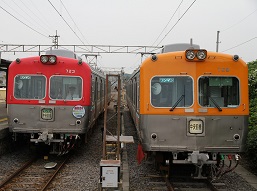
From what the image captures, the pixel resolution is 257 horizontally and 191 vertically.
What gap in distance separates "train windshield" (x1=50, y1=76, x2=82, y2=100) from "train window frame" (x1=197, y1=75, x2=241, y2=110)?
379cm

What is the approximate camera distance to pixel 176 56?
22.4 ft

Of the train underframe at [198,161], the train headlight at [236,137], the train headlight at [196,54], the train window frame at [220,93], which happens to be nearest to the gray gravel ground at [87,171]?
the train underframe at [198,161]

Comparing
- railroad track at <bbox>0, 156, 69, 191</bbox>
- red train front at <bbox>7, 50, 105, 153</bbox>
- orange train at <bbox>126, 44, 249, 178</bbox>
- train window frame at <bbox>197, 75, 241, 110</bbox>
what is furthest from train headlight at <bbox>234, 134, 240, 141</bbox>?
red train front at <bbox>7, 50, 105, 153</bbox>

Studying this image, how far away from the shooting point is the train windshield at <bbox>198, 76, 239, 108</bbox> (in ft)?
22.1

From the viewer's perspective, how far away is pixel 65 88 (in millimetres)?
9164

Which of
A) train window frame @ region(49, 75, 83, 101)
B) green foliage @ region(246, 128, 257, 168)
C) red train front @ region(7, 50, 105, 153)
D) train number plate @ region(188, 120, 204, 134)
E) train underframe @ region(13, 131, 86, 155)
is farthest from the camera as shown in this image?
train window frame @ region(49, 75, 83, 101)

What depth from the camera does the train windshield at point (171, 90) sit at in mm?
6746

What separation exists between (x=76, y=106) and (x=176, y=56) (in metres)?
3.54

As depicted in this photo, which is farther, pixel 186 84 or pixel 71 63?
pixel 71 63

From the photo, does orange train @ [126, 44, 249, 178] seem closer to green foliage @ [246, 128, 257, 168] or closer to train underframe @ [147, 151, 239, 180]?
train underframe @ [147, 151, 239, 180]

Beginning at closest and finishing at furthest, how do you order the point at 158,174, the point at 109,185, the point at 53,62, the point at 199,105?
the point at 109,185 → the point at 199,105 → the point at 158,174 → the point at 53,62

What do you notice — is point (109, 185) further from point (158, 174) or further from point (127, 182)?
point (158, 174)

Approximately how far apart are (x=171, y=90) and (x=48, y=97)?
152 inches

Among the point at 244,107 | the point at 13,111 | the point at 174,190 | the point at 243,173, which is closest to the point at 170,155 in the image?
the point at 174,190
